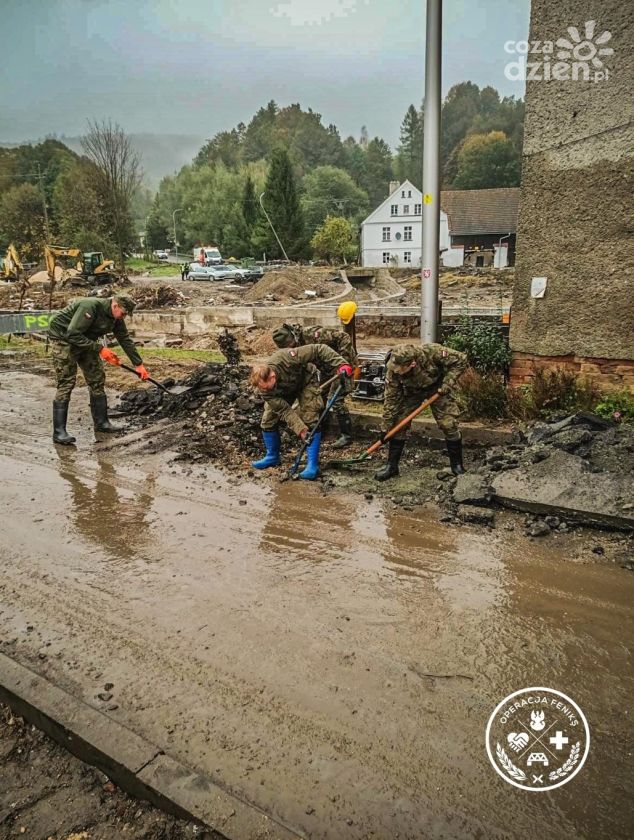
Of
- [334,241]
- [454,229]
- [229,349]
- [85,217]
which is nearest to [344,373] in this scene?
[229,349]

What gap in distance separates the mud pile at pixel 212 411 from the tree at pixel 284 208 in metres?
43.2

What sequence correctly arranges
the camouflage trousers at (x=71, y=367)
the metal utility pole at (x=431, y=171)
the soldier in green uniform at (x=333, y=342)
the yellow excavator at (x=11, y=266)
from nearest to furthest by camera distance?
1. the metal utility pole at (x=431, y=171)
2. the soldier in green uniform at (x=333, y=342)
3. the camouflage trousers at (x=71, y=367)
4. the yellow excavator at (x=11, y=266)

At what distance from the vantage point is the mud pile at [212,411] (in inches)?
263

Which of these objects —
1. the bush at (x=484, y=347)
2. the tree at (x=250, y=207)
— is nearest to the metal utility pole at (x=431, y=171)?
the bush at (x=484, y=347)

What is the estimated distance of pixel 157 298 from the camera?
78.0ft

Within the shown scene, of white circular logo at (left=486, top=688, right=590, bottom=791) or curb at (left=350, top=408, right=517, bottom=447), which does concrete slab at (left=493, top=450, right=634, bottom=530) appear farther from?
white circular logo at (left=486, top=688, right=590, bottom=791)

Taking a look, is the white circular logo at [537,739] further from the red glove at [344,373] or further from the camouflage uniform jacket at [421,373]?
the red glove at [344,373]

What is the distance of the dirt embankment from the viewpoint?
7.15 feet

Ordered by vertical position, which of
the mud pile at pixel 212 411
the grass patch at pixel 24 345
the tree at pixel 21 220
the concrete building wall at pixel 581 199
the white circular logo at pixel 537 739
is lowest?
the white circular logo at pixel 537 739

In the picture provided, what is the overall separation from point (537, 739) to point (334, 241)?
4834cm

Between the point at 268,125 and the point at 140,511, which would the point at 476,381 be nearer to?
the point at 140,511

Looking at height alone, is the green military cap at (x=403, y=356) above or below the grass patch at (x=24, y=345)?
above

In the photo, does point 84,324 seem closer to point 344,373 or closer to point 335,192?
point 344,373

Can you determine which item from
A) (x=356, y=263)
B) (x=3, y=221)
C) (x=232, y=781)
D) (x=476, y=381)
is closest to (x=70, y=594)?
(x=232, y=781)
